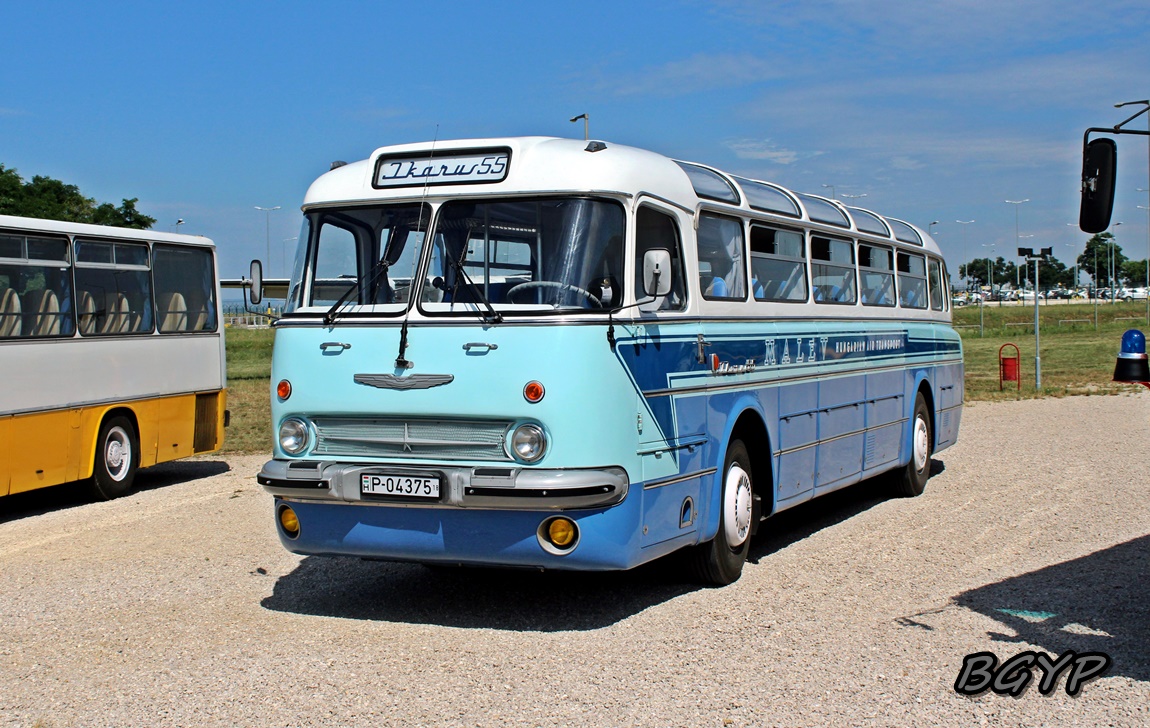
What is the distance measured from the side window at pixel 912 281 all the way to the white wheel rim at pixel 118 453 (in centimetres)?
869

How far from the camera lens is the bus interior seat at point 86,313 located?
13.6 m

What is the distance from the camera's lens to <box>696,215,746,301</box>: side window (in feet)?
28.4

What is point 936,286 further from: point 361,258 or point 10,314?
point 10,314

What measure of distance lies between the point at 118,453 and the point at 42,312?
1.92 m

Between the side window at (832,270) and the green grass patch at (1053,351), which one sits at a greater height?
the side window at (832,270)

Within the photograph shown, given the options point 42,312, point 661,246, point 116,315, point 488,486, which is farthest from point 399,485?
point 116,315

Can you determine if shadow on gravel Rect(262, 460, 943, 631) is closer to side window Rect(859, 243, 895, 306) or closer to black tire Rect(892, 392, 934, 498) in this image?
side window Rect(859, 243, 895, 306)

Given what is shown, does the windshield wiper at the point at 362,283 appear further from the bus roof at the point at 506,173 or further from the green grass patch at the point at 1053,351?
the green grass patch at the point at 1053,351

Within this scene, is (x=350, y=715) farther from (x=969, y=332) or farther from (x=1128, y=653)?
(x=969, y=332)

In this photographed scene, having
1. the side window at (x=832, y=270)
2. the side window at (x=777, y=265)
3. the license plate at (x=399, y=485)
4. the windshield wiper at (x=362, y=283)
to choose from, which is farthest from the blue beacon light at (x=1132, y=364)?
the side window at (x=832, y=270)

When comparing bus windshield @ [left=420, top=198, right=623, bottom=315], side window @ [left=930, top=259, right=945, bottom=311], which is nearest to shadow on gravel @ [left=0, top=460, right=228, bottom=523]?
bus windshield @ [left=420, top=198, right=623, bottom=315]

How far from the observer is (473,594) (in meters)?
8.51

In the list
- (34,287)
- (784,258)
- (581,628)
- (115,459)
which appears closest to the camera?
(581,628)

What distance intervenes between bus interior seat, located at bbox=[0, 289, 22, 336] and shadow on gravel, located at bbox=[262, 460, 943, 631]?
4820 millimetres
